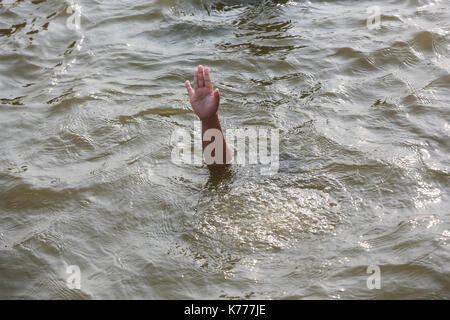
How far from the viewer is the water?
352cm

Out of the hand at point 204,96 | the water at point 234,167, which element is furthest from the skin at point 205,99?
the water at point 234,167

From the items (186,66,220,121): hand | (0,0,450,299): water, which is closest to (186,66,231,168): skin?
(186,66,220,121): hand

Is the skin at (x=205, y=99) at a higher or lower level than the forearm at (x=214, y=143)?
higher

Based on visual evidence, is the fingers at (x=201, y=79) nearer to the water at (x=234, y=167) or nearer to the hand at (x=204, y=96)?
the hand at (x=204, y=96)

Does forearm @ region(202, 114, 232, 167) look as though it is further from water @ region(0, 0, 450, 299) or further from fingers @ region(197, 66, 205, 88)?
fingers @ region(197, 66, 205, 88)

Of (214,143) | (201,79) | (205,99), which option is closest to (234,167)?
(214,143)

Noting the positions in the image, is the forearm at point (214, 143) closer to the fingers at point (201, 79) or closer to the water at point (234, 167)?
the water at point (234, 167)

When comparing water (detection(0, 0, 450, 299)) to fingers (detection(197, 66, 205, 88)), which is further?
fingers (detection(197, 66, 205, 88))

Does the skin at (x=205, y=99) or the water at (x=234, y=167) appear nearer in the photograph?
the water at (x=234, y=167)

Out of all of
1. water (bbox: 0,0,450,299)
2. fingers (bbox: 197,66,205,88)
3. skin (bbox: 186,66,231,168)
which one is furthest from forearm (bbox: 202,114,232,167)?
fingers (bbox: 197,66,205,88)

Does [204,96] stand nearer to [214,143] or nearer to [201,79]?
[201,79]

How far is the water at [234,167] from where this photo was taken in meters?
3.52

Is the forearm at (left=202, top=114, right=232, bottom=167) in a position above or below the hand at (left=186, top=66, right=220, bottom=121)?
below

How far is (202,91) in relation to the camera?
13.9 feet
